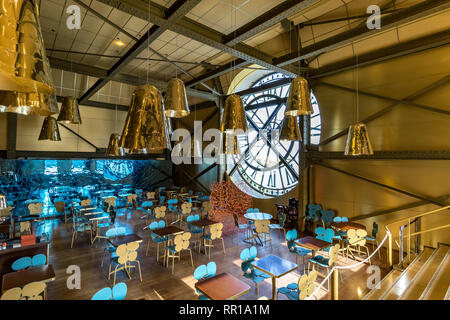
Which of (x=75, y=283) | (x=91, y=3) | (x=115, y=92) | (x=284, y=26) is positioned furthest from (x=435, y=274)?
(x=115, y=92)

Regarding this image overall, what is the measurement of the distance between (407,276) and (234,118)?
521 cm

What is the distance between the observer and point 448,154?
580cm

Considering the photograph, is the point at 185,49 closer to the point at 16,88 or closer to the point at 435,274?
the point at 16,88

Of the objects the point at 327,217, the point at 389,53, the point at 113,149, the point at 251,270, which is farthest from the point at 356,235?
the point at 113,149

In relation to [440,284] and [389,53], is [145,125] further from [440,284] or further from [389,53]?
[389,53]

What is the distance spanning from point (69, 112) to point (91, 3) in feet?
11.0

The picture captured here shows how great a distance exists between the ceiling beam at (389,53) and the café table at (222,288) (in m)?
7.19

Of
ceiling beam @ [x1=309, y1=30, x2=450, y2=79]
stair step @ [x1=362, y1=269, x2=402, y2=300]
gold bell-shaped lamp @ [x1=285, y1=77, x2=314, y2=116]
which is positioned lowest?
stair step @ [x1=362, y1=269, x2=402, y2=300]

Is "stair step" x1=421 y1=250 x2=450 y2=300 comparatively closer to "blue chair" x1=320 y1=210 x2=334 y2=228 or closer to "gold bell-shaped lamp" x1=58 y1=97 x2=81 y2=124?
"blue chair" x1=320 y1=210 x2=334 y2=228

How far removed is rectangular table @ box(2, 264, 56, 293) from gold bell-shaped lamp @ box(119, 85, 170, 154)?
382 cm

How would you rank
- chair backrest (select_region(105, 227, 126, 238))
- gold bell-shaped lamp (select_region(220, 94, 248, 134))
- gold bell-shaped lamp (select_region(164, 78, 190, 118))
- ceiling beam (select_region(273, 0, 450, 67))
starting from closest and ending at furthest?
gold bell-shaped lamp (select_region(164, 78, 190, 118))
gold bell-shaped lamp (select_region(220, 94, 248, 134))
ceiling beam (select_region(273, 0, 450, 67))
chair backrest (select_region(105, 227, 126, 238))

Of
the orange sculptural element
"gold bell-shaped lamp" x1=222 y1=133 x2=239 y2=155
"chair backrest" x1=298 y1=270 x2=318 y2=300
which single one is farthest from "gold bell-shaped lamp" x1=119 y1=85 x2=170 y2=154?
the orange sculptural element

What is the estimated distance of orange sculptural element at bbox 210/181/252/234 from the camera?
9727mm
